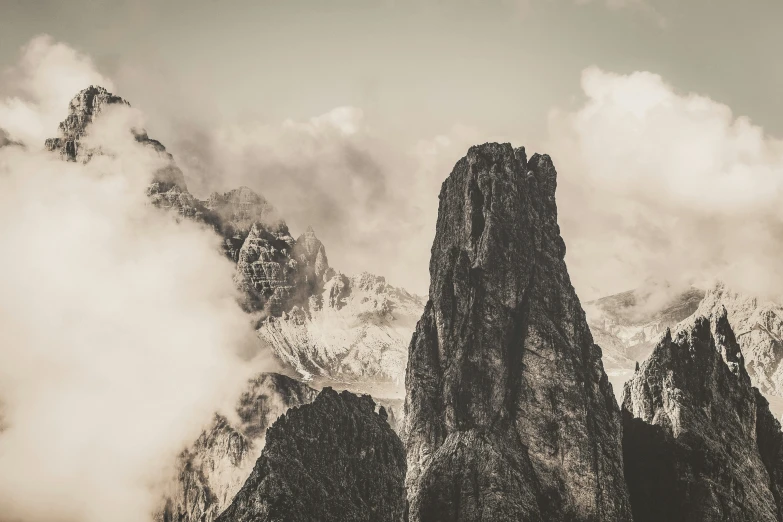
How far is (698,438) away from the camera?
318ft

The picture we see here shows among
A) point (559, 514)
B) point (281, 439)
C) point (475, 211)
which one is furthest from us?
point (475, 211)

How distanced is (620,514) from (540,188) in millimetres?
55132

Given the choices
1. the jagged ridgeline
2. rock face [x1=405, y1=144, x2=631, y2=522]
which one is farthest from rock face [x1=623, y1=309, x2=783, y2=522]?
rock face [x1=405, y1=144, x2=631, y2=522]

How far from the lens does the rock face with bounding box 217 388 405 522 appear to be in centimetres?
6100

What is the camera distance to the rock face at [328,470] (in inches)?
2402

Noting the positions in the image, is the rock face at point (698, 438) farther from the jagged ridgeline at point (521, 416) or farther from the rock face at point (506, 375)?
the rock face at point (506, 375)

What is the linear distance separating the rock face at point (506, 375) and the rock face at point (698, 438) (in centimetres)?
714

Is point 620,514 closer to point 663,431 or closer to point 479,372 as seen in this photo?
point 663,431

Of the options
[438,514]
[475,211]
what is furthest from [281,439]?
[475,211]

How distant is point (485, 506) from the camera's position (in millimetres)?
79688

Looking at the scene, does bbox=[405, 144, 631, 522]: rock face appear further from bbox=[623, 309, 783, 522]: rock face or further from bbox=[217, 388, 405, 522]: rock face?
bbox=[217, 388, 405, 522]: rock face

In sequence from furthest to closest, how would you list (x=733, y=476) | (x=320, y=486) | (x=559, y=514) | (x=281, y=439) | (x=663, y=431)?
(x=663, y=431)
(x=733, y=476)
(x=559, y=514)
(x=281, y=439)
(x=320, y=486)

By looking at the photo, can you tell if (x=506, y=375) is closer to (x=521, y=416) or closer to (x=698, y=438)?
(x=521, y=416)

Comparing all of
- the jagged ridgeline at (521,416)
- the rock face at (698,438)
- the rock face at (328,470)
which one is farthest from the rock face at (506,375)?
the rock face at (328,470)
